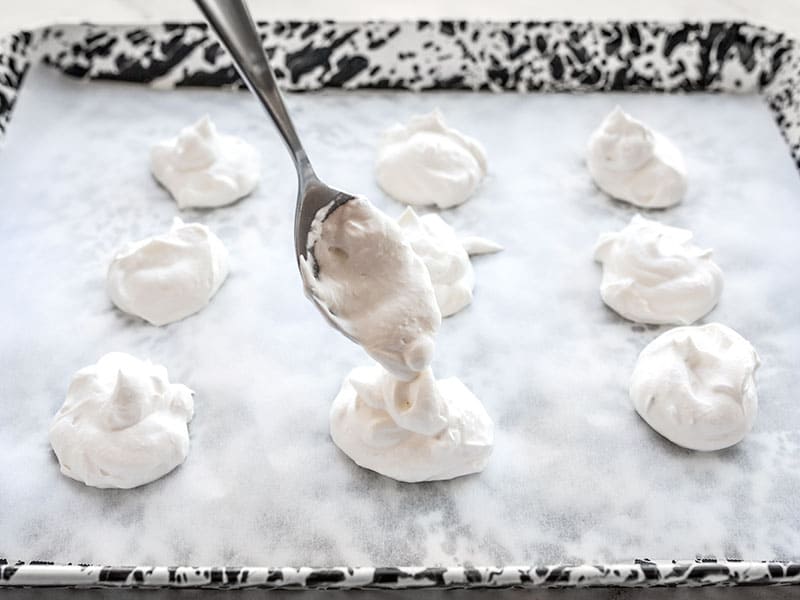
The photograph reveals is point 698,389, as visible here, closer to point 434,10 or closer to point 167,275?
point 167,275

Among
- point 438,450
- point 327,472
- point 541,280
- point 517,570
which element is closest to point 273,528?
point 327,472

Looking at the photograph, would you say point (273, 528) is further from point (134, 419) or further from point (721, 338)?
point (721, 338)

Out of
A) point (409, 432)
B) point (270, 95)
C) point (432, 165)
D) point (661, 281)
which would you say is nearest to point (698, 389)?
point (661, 281)

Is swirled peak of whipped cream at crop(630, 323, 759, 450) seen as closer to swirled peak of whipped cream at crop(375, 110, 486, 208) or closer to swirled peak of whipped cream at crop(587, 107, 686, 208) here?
swirled peak of whipped cream at crop(587, 107, 686, 208)

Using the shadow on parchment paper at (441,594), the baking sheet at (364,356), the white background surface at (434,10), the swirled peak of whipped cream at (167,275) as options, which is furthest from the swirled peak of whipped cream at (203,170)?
the shadow on parchment paper at (441,594)

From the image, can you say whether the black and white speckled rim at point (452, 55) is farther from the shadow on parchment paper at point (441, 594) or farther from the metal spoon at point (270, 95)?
the shadow on parchment paper at point (441, 594)

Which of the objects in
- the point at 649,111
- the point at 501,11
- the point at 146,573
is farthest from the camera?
the point at 501,11
